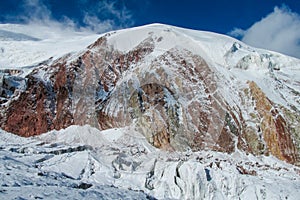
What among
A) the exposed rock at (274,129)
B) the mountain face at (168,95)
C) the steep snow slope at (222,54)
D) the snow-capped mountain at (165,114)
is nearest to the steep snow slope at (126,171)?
the snow-capped mountain at (165,114)

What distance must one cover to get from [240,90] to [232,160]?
13974mm

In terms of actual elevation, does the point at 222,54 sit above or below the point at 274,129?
above

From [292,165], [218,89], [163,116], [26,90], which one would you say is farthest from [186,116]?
[26,90]

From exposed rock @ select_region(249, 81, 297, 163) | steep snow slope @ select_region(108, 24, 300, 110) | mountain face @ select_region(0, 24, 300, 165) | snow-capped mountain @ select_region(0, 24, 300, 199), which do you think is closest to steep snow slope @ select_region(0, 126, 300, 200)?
snow-capped mountain @ select_region(0, 24, 300, 199)

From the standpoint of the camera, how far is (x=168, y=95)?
60.2 meters

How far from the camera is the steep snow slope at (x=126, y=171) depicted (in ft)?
124

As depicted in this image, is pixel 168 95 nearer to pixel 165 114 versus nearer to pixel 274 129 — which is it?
pixel 165 114

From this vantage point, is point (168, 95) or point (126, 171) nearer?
point (126, 171)

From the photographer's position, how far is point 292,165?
2158 inches

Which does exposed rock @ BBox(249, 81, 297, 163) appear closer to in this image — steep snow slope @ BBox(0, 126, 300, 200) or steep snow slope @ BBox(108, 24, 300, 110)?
steep snow slope @ BBox(108, 24, 300, 110)

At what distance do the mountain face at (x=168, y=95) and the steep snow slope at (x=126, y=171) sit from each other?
3.46m

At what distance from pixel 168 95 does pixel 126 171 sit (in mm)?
17204

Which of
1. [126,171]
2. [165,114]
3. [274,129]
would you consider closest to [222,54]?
[274,129]

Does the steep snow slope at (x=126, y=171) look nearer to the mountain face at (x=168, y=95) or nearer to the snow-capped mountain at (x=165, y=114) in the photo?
the snow-capped mountain at (x=165, y=114)
